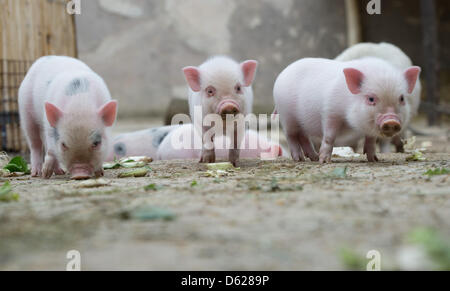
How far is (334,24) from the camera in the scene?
1073 centimetres

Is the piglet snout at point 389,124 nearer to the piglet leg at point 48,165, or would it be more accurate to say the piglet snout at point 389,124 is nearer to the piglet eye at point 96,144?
the piglet eye at point 96,144

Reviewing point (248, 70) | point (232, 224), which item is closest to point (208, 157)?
point (248, 70)

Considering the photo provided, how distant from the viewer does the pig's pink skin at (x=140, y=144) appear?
652 cm

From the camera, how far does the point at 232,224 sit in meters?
1.99

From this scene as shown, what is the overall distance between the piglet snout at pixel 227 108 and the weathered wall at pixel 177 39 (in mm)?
6273

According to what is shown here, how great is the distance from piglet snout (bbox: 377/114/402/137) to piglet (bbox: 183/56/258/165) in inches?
38.3

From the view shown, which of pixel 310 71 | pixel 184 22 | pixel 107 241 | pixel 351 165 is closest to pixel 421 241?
pixel 107 241

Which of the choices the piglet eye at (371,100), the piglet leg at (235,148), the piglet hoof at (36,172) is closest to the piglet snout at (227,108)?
the piglet leg at (235,148)

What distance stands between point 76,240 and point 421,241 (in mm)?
1024

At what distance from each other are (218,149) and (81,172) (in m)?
2.18

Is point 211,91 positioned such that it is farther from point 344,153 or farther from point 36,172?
point 344,153

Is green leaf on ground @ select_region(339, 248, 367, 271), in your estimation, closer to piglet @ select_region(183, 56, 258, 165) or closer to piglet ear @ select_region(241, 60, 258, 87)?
piglet @ select_region(183, 56, 258, 165)

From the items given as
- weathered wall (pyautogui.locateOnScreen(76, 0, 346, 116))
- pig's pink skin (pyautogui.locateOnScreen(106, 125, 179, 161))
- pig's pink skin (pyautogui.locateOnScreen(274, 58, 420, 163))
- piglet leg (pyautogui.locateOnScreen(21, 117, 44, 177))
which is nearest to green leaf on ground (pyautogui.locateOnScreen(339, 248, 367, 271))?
pig's pink skin (pyautogui.locateOnScreen(274, 58, 420, 163))

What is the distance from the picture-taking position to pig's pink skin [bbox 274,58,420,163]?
3.90 metres
